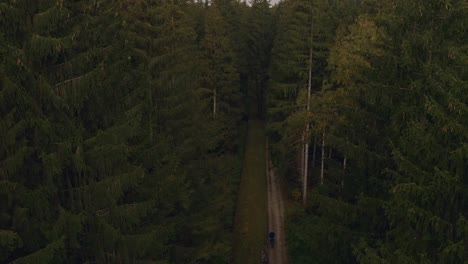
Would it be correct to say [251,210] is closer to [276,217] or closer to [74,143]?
[276,217]

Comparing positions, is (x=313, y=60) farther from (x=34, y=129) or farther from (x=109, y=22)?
(x=34, y=129)

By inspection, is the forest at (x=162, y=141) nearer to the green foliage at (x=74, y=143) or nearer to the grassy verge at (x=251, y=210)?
the green foliage at (x=74, y=143)

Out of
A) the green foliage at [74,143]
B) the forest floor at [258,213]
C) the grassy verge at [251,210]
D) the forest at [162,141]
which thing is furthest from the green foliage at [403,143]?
the green foliage at [74,143]

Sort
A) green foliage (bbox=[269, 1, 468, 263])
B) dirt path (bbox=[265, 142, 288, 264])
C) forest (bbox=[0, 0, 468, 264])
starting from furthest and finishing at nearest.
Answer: dirt path (bbox=[265, 142, 288, 264]) < green foliage (bbox=[269, 1, 468, 263]) < forest (bbox=[0, 0, 468, 264])

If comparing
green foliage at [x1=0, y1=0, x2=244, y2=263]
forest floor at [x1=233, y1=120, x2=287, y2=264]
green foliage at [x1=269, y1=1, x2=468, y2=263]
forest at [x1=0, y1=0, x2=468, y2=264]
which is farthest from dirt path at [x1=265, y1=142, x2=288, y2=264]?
green foliage at [x1=0, y1=0, x2=244, y2=263]

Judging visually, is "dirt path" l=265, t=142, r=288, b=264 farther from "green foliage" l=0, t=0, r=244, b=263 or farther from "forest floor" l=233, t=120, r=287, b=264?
"green foliage" l=0, t=0, r=244, b=263

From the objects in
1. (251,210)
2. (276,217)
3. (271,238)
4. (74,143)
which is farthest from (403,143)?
(251,210)

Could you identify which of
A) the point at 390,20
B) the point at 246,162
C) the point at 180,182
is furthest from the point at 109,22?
the point at 246,162

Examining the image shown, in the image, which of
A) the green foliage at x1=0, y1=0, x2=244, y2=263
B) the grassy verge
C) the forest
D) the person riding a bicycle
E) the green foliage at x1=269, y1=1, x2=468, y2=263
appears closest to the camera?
the green foliage at x1=0, y1=0, x2=244, y2=263

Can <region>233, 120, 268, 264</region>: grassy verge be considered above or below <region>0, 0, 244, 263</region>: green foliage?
below
